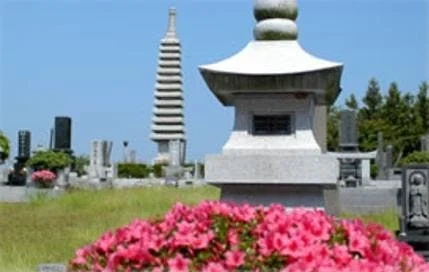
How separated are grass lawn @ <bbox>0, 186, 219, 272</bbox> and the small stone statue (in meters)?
3.42

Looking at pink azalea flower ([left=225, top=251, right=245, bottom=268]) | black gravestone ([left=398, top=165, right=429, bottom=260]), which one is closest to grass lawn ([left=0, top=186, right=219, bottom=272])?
pink azalea flower ([left=225, top=251, right=245, bottom=268])

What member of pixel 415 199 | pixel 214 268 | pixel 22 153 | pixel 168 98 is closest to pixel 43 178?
pixel 22 153

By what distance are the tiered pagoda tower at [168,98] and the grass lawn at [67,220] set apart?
145 feet

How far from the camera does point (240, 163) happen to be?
33.1 ft

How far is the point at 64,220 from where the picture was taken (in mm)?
15234

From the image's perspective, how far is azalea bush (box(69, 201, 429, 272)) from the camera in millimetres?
3973

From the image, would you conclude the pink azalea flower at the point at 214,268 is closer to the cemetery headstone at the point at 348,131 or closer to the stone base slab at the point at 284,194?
the stone base slab at the point at 284,194

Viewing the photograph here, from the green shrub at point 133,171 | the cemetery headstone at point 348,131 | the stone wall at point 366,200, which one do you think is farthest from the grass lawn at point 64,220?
the green shrub at point 133,171

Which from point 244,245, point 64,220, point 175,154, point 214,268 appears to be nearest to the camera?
point 214,268

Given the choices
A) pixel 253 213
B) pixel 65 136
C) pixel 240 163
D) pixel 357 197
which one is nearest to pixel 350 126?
pixel 357 197

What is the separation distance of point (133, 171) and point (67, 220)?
100 feet

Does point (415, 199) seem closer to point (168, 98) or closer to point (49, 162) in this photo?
point (49, 162)

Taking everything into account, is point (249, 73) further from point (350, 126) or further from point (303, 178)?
point (350, 126)

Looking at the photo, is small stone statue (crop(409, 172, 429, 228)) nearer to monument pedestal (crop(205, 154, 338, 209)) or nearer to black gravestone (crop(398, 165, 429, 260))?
black gravestone (crop(398, 165, 429, 260))
